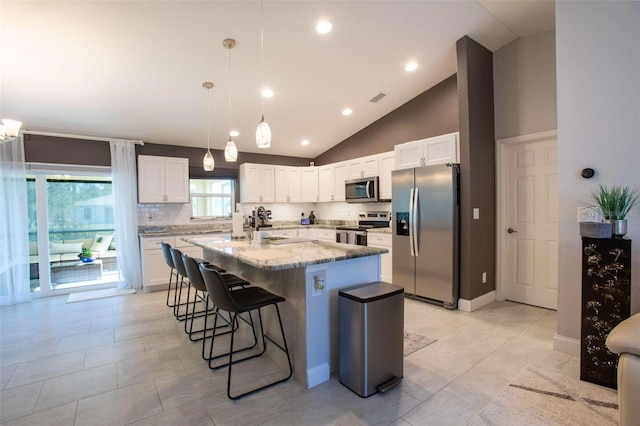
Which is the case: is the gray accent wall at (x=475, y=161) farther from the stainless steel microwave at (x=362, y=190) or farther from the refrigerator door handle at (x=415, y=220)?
the stainless steel microwave at (x=362, y=190)

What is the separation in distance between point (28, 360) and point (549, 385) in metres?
4.15

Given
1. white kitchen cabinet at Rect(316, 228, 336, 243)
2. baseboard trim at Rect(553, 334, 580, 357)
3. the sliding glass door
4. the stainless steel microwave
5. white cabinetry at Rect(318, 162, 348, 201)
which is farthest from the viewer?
white cabinetry at Rect(318, 162, 348, 201)

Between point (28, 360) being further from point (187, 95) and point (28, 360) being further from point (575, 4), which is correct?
point (575, 4)

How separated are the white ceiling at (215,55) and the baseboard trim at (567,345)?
3.24 metres

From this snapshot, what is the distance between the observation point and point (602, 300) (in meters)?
2.10

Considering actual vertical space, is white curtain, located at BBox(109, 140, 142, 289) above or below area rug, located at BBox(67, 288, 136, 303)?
above

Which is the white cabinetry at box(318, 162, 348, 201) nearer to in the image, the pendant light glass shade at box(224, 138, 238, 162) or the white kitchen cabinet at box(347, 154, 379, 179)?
the white kitchen cabinet at box(347, 154, 379, 179)

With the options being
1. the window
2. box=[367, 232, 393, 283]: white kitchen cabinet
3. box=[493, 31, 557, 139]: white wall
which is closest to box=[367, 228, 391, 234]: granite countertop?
box=[367, 232, 393, 283]: white kitchen cabinet

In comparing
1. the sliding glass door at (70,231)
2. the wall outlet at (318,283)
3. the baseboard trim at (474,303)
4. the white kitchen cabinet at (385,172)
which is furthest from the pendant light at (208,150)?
the baseboard trim at (474,303)

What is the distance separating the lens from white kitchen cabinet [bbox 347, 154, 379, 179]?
5.23m

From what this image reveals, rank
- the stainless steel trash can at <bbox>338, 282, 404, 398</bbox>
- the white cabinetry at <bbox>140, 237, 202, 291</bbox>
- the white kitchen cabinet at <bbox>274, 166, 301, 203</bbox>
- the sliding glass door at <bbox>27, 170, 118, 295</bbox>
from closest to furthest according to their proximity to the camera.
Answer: the stainless steel trash can at <bbox>338, 282, 404, 398</bbox>, the sliding glass door at <bbox>27, 170, 118, 295</bbox>, the white cabinetry at <bbox>140, 237, 202, 291</bbox>, the white kitchen cabinet at <bbox>274, 166, 301, 203</bbox>

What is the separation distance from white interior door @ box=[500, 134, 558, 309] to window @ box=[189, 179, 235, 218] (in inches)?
188

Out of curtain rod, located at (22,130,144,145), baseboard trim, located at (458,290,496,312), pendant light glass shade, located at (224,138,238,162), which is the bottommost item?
baseboard trim, located at (458,290,496,312)

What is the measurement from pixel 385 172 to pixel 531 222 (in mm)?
2173
